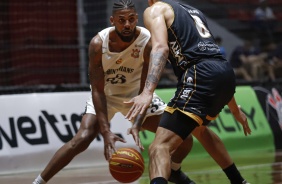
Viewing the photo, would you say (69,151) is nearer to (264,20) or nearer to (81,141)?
(81,141)

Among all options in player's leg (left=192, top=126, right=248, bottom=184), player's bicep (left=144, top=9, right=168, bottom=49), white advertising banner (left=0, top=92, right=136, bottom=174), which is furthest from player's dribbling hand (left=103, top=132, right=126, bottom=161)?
white advertising banner (left=0, top=92, right=136, bottom=174)

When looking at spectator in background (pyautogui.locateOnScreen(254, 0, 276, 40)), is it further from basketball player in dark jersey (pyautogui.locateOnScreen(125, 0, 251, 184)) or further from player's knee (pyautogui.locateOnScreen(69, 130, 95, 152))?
basketball player in dark jersey (pyautogui.locateOnScreen(125, 0, 251, 184))

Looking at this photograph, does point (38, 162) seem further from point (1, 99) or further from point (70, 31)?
point (70, 31)

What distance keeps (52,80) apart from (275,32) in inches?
266

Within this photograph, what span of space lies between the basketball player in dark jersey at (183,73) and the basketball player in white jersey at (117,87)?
94cm

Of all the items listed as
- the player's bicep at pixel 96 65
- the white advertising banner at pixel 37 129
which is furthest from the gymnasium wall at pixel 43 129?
the player's bicep at pixel 96 65

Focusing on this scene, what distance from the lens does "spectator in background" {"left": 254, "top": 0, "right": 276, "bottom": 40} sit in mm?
20453

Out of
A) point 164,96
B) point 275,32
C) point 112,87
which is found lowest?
point 275,32

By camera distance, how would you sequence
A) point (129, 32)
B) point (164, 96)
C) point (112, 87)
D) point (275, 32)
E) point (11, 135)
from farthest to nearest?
point (275, 32)
point (164, 96)
point (11, 135)
point (112, 87)
point (129, 32)

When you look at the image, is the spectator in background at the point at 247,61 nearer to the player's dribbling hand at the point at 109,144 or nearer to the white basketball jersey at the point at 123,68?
the white basketball jersey at the point at 123,68

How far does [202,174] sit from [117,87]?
231 centimetres

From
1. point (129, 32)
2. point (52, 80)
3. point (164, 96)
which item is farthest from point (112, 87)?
point (52, 80)

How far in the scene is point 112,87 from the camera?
9.31 meters

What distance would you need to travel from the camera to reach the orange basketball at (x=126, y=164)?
7.80m
